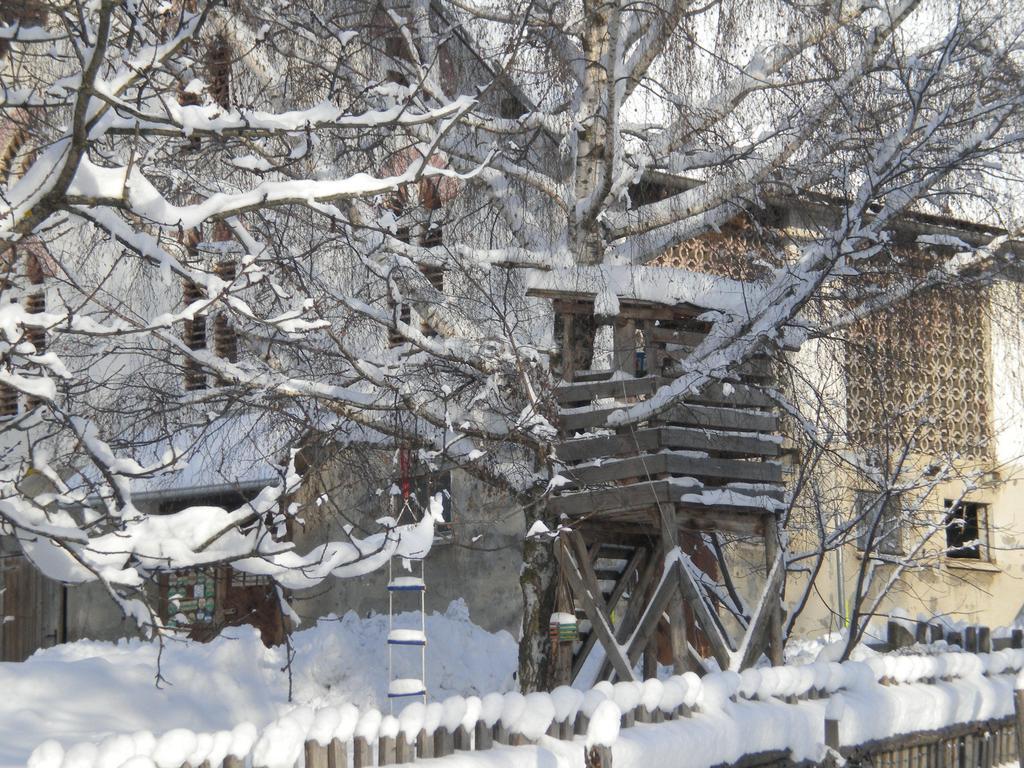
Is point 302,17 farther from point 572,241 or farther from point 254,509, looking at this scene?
point 254,509

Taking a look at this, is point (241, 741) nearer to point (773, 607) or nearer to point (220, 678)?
point (773, 607)

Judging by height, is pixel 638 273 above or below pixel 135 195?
above

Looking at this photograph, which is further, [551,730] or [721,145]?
[721,145]

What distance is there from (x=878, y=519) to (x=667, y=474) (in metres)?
2.05

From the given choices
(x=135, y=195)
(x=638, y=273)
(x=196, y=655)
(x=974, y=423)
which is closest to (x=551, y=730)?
(x=135, y=195)

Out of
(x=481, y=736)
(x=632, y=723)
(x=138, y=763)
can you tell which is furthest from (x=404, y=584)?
(x=138, y=763)

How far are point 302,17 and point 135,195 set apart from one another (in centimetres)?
675

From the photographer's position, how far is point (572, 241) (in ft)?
37.6

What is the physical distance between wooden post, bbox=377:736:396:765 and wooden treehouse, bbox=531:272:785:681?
14.7 ft

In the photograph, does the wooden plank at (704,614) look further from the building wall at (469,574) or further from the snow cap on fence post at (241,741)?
the building wall at (469,574)

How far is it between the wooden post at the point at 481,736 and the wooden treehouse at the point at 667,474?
395 cm

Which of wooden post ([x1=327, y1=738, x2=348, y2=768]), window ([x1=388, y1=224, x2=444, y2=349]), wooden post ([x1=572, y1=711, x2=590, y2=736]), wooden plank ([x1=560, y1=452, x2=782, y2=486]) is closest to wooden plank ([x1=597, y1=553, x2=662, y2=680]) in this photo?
wooden plank ([x1=560, y1=452, x2=782, y2=486])

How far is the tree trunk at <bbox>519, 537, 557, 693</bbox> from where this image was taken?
11.4 metres

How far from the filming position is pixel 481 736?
6719mm
